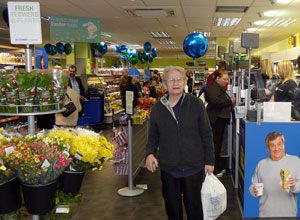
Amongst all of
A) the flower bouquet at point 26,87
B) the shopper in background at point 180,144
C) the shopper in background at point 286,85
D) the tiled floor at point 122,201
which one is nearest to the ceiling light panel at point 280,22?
the shopper in background at point 286,85

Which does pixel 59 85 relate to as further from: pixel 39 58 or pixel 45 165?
pixel 39 58

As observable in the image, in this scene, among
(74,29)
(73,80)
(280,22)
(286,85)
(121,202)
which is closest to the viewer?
(121,202)

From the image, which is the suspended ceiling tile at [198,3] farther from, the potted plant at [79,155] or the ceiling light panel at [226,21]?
the potted plant at [79,155]

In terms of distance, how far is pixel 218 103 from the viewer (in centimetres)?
447

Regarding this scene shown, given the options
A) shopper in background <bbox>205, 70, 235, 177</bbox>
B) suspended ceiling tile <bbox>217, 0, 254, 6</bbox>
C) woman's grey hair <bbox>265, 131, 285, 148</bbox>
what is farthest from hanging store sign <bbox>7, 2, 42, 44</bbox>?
suspended ceiling tile <bbox>217, 0, 254, 6</bbox>

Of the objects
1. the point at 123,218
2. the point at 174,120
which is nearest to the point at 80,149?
the point at 174,120

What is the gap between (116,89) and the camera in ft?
38.4

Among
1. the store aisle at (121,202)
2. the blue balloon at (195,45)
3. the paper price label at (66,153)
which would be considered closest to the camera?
the paper price label at (66,153)

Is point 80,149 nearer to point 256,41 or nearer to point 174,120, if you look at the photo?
point 174,120

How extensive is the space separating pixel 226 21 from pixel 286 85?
6327 mm

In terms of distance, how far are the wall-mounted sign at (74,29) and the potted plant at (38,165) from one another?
22.5ft

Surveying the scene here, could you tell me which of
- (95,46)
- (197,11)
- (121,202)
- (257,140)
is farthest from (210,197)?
(95,46)

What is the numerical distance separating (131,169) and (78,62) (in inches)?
306

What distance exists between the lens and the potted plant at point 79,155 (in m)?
1.88
